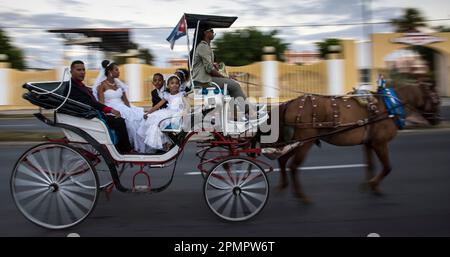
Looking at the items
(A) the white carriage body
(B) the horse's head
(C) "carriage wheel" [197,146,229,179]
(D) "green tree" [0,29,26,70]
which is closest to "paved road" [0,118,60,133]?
(C) "carriage wheel" [197,146,229,179]

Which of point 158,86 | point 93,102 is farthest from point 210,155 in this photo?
point 93,102

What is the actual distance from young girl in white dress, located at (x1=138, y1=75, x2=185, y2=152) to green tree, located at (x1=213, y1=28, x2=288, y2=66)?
25.1 meters

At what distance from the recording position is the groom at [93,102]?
18.7 feet

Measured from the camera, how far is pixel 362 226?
18.4 ft

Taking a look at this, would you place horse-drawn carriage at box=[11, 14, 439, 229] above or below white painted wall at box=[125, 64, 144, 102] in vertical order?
below

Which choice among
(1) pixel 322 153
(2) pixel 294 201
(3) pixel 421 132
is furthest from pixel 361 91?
(3) pixel 421 132

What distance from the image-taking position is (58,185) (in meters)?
5.58

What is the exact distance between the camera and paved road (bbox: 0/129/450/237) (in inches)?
217

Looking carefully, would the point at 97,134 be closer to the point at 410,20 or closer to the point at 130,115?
the point at 130,115

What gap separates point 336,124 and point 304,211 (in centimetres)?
122

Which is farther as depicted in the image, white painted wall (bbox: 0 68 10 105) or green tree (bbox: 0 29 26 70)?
green tree (bbox: 0 29 26 70)

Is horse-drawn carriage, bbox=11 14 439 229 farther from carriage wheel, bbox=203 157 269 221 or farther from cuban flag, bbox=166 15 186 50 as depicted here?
cuban flag, bbox=166 15 186 50

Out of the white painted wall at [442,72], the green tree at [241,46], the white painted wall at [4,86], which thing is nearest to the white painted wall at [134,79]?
the white painted wall at [4,86]
